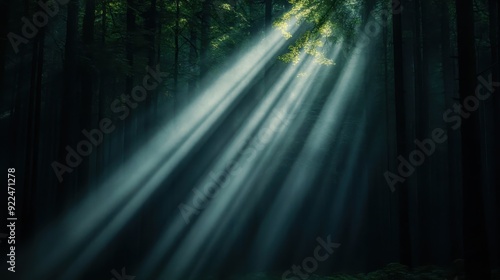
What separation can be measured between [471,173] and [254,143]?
12.4m

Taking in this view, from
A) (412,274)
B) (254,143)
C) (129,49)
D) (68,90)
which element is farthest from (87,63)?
(412,274)

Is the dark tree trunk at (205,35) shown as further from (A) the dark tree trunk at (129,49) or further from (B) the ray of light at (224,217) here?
(B) the ray of light at (224,217)

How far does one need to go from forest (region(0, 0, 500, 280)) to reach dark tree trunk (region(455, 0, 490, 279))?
3cm

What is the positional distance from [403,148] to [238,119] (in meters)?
9.80

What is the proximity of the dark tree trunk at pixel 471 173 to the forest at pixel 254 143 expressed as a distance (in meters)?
0.03

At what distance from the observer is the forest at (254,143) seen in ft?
37.6

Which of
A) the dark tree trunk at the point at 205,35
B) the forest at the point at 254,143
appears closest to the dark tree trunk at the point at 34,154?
the forest at the point at 254,143

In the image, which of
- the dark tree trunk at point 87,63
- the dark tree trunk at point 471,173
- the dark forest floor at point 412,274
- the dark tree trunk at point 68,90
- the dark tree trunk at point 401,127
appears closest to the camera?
the dark tree trunk at point 471,173

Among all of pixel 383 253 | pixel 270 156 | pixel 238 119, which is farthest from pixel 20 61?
pixel 383 253

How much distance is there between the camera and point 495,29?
13477 mm

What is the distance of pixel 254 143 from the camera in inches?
755

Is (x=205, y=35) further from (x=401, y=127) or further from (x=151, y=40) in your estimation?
(x=401, y=127)

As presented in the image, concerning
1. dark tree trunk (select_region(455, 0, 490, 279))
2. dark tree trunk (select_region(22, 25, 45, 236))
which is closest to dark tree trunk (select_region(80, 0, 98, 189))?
dark tree trunk (select_region(22, 25, 45, 236))

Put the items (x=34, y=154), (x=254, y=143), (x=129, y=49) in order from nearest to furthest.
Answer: (x=129, y=49) < (x=34, y=154) < (x=254, y=143)
